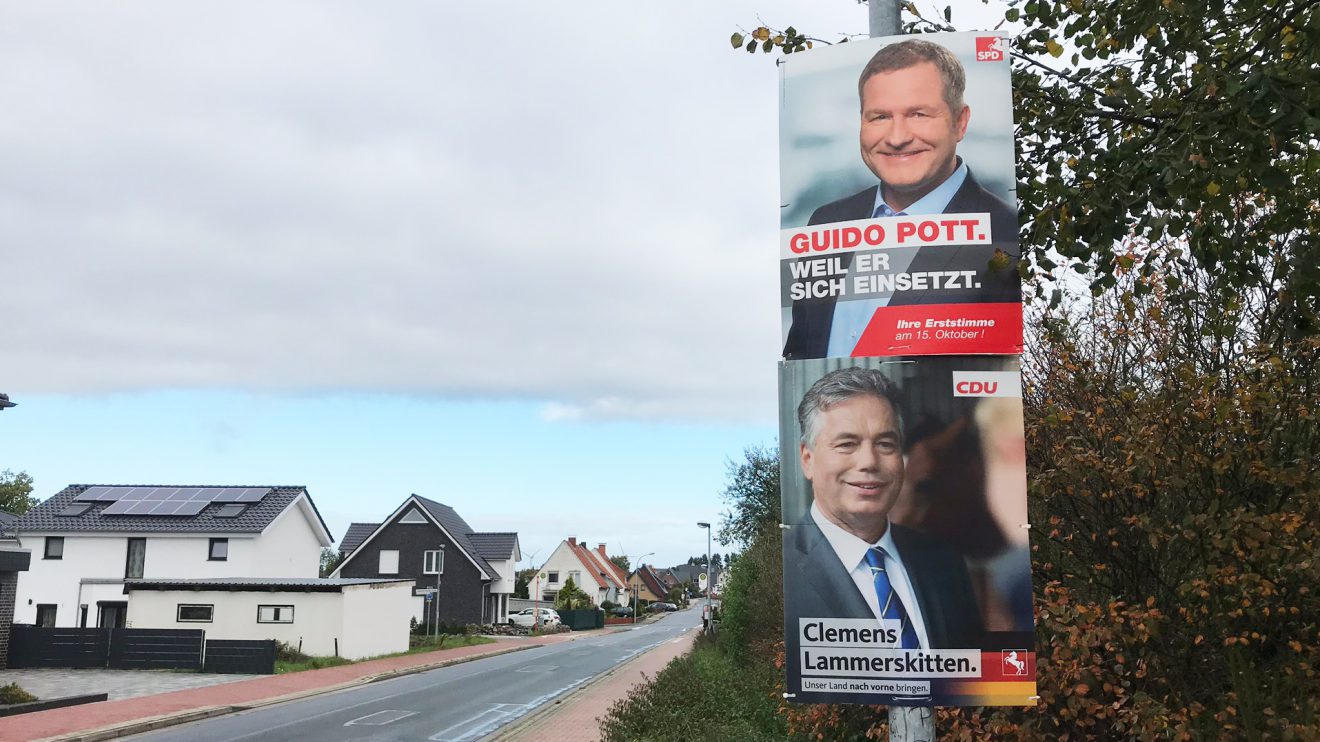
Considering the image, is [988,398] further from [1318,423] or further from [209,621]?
[209,621]

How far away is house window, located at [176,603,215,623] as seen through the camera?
3938 centimetres

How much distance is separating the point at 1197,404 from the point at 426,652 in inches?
1710

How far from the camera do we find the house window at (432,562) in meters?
65.6

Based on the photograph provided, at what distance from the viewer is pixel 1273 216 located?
6312 millimetres

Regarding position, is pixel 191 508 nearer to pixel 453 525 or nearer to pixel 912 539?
pixel 453 525

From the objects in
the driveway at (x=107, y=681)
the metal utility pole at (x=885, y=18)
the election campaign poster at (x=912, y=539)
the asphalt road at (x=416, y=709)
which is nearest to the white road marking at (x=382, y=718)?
the asphalt road at (x=416, y=709)

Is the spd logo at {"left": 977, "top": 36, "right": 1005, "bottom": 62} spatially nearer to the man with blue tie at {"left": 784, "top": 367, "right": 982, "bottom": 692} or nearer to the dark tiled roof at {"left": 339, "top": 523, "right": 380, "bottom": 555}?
the man with blue tie at {"left": 784, "top": 367, "right": 982, "bottom": 692}

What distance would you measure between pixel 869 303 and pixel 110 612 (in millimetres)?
52386

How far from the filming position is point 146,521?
49.3 metres

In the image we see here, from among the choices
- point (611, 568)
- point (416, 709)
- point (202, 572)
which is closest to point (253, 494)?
point (202, 572)

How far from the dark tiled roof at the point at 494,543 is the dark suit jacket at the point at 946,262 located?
240 ft

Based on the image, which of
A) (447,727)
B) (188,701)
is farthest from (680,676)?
(188,701)

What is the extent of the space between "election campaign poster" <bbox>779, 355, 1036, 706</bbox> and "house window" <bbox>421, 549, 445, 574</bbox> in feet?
209

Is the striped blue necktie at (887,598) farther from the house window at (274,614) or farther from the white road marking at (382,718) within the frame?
the house window at (274,614)
